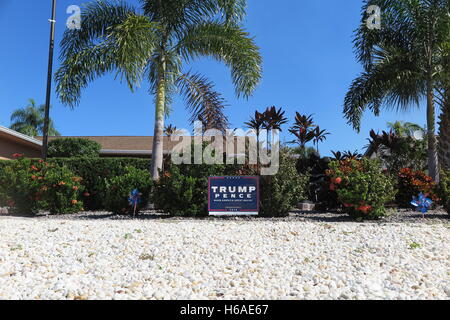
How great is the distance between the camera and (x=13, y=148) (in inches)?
791

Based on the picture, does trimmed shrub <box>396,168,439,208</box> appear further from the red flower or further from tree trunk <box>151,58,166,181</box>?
tree trunk <box>151,58,166,181</box>

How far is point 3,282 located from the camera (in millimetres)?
3779

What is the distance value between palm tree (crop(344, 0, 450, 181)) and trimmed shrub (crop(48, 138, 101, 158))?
13.2 m

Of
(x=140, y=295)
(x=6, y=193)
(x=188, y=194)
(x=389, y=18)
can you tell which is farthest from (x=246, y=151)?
(x=389, y=18)

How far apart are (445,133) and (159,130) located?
11.2 m

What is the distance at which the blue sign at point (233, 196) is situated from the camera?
8438 mm

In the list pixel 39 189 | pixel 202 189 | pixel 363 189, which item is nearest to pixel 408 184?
pixel 363 189

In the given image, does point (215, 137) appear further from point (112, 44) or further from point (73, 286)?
point (73, 286)

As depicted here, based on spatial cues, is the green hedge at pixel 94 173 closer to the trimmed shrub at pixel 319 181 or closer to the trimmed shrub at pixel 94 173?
the trimmed shrub at pixel 94 173

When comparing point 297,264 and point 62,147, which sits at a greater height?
point 62,147

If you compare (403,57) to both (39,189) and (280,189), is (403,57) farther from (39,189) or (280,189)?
(39,189)

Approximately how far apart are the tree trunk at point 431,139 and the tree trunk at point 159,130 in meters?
9.48

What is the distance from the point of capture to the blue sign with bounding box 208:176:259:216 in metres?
8.44
